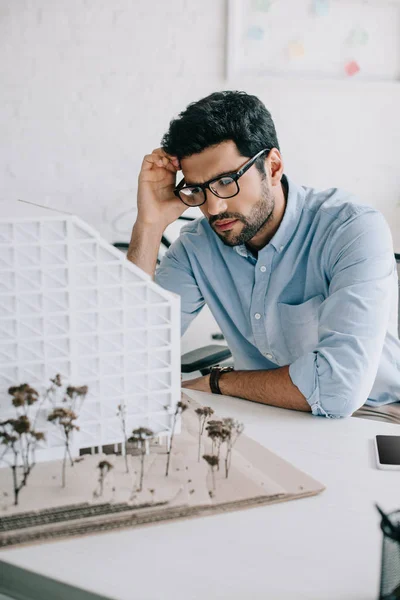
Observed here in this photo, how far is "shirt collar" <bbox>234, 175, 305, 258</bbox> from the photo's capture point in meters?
1.60

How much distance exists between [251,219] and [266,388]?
0.46 metres

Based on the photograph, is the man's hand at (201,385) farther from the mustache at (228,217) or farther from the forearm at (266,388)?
the mustache at (228,217)

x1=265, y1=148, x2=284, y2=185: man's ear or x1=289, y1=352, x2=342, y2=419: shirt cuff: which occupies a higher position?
x1=265, y1=148, x2=284, y2=185: man's ear

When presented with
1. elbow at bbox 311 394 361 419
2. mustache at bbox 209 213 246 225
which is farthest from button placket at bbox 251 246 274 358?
elbow at bbox 311 394 361 419

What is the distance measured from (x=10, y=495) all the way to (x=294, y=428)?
1.69 feet

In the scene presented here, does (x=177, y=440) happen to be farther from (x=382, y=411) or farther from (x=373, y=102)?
(x=373, y=102)

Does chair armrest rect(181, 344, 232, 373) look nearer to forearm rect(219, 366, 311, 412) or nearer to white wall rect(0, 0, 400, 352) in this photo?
forearm rect(219, 366, 311, 412)

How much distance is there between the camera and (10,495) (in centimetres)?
85

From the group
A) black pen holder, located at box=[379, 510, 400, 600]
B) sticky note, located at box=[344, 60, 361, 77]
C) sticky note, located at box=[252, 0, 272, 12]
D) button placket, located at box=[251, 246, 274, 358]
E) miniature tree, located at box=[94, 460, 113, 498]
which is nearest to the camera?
black pen holder, located at box=[379, 510, 400, 600]

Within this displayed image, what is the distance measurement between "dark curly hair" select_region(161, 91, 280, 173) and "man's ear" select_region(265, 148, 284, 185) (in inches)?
0.8

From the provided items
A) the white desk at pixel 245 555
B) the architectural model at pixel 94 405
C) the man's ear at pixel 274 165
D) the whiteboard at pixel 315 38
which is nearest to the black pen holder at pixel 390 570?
the white desk at pixel 245 555

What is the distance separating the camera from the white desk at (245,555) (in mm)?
705

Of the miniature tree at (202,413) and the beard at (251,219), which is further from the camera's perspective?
the beard at (251,219)

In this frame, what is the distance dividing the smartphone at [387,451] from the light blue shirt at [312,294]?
0.13 metres
